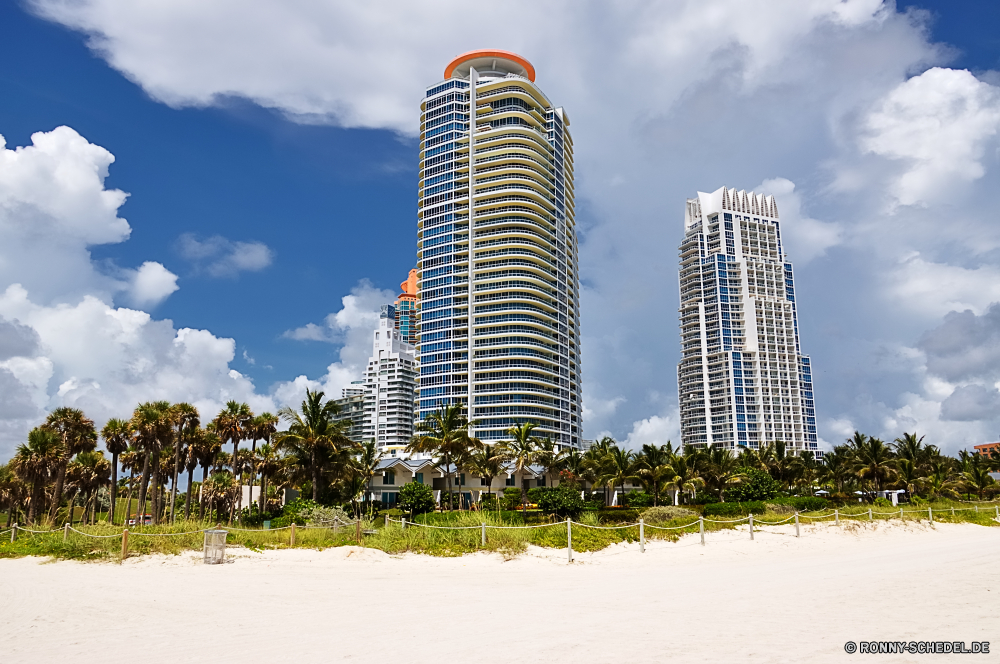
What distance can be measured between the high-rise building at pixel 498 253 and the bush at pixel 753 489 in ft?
188

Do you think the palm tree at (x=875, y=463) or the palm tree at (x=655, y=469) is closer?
the palm tree at (x=655, y=469)

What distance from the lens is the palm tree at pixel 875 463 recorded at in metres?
61.5

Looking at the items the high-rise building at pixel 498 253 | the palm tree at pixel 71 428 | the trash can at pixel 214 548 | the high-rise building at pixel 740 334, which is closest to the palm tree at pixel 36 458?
the palm tree at pixel 71 428

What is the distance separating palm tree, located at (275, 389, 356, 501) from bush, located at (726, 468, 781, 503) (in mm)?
30389

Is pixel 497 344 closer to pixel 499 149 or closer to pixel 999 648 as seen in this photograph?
pixel 499 149

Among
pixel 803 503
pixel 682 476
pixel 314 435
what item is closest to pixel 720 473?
pixel 682 476

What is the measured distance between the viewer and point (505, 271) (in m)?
116

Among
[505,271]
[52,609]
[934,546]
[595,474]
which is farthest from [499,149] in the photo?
[52,609]

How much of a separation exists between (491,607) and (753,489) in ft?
133

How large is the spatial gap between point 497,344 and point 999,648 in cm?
10315

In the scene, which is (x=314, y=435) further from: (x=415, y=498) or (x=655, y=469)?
(x=655, y=469)

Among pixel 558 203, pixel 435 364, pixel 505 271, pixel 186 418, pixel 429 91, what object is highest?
pixel 429 91

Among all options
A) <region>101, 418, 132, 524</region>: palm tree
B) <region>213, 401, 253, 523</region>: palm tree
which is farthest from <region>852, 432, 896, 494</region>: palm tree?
<region>101, 418, 132, 524</region>: palm tree

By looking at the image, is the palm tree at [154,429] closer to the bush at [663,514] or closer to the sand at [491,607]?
the sand at [491,607]
